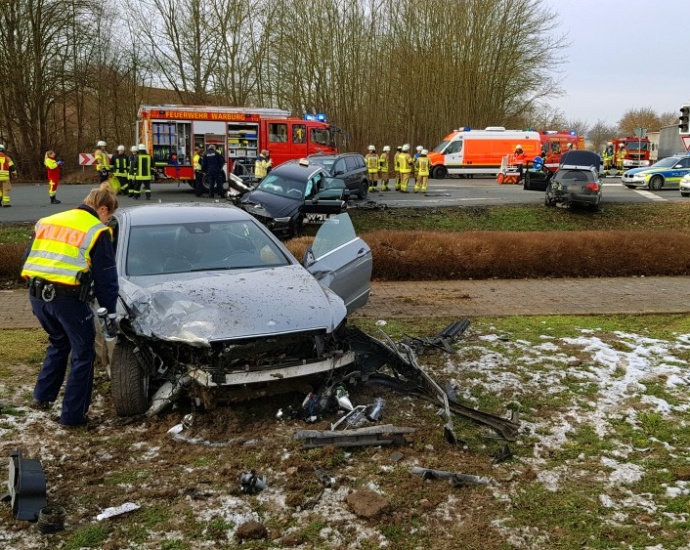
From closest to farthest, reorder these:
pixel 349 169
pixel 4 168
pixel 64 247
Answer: pixel 64 247
pixel 4 168
pixel 349 169

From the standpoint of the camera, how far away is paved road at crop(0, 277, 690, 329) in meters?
9.20

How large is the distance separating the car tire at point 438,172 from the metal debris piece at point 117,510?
31415 mm

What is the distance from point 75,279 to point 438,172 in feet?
99.9

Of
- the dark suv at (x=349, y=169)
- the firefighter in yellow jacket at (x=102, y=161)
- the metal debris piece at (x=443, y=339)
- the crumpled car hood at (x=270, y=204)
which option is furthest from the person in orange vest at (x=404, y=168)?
the metal debris piece at (x=443, y=339)

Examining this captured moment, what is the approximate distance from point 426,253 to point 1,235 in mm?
8073

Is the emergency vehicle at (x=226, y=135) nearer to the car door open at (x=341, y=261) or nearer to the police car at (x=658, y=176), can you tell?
the police car at (x=658, y=176)

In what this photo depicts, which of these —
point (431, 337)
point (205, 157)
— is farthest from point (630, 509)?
point (205, 157)

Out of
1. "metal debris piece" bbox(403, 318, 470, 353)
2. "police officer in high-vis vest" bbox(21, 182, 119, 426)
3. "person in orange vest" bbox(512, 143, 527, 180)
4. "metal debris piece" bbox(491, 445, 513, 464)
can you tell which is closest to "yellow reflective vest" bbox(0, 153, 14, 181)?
"metal debris piece" bbox(403, 318, 470, 353)

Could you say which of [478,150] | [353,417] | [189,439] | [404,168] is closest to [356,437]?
[353,417]

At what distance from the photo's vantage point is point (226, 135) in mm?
25703

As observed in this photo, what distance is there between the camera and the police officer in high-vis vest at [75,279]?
5020mm

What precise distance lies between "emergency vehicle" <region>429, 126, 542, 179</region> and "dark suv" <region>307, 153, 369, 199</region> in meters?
12.1

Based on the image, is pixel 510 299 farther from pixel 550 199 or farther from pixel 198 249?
pixel 550 199

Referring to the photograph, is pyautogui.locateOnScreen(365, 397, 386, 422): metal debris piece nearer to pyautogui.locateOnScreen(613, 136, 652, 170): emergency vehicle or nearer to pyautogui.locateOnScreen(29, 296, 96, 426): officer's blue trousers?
pyautogui.locateOnScreen(29, 296, 96, 426): officer's blue trousers
